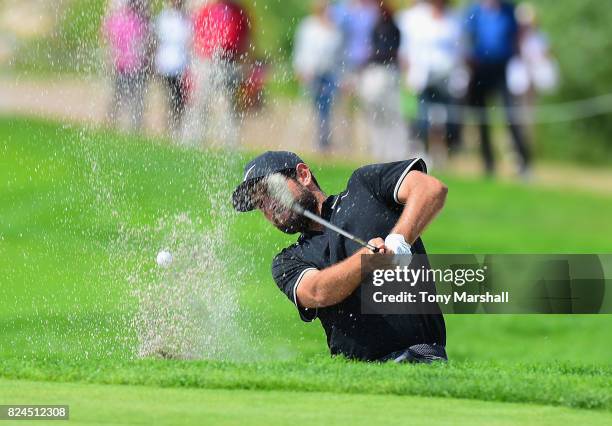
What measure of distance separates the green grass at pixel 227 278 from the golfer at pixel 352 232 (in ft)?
0.81

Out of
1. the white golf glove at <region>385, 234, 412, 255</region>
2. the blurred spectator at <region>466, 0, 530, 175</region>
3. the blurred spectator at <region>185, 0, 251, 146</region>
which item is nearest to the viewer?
the white golf glove at <region>385, 234, 412, 255</region>

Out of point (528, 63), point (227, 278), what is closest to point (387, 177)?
point (227, 278)

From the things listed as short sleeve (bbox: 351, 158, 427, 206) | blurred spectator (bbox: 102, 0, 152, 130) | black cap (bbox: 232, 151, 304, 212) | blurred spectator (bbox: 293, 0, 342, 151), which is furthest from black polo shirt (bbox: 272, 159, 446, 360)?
blurred spectator (bbox: 293, 0, 342, 151)

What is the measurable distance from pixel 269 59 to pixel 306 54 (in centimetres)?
530

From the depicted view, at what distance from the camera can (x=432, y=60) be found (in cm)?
2017

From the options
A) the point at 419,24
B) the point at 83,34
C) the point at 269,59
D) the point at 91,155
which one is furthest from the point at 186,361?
the point at 269,59

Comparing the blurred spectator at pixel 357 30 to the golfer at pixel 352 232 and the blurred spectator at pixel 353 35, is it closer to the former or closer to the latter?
the blurred spectator at pixel 353 35

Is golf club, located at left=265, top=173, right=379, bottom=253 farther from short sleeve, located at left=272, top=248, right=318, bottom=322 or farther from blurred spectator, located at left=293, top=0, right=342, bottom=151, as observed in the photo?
blurred spectator, located at left=293, top=0, right=342, bottom=151

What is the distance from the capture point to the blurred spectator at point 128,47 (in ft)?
62.3

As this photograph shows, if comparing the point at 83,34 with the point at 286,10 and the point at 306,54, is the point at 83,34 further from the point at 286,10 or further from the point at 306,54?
the point at 286,10

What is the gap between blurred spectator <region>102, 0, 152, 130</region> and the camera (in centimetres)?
1898

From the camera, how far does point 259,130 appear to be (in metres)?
23.7

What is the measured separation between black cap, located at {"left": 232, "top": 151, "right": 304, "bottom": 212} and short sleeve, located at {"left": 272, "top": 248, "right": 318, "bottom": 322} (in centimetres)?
32

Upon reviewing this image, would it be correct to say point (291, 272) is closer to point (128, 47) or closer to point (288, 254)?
point (288, 254)
